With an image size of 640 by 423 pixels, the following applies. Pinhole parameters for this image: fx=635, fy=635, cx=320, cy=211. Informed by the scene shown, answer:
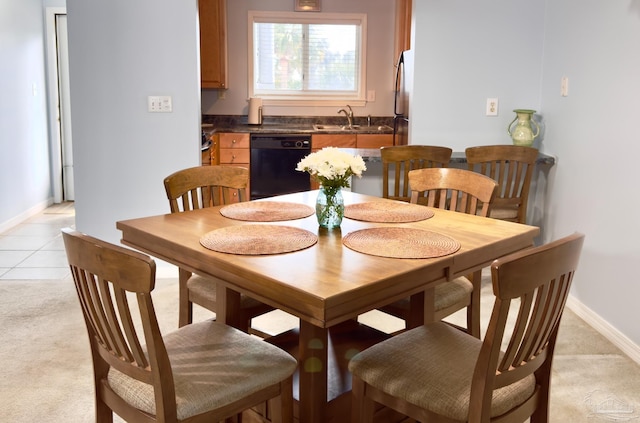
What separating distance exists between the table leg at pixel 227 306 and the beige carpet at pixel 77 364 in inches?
24.1

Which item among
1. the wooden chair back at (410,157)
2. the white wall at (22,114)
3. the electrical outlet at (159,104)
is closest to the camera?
the wooden chair back at (410,157)

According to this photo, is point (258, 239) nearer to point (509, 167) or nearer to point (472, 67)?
point (509, 167)

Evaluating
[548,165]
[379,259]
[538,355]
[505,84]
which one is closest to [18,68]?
[505,84]

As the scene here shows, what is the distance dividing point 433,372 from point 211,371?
0.60m

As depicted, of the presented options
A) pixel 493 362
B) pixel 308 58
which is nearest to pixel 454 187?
pixel 493 362

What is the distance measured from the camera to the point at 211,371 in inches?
67.4

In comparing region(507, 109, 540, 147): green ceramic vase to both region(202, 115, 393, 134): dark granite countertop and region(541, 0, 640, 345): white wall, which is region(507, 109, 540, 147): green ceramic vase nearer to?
region(541, 0, 640, 345): white wall

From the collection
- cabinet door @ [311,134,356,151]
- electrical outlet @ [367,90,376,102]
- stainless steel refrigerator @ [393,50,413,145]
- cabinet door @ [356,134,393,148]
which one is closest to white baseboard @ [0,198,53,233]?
cabinet door @ [311,134,356,151]

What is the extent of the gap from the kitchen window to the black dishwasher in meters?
0.87

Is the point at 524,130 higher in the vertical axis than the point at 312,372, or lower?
higher

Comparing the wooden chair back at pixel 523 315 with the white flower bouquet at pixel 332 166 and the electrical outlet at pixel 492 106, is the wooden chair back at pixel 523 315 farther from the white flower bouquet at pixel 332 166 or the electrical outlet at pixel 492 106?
the electrical outlet at pixel 492 106

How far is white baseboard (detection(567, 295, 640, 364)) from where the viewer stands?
294 centimetres

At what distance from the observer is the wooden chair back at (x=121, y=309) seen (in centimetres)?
143

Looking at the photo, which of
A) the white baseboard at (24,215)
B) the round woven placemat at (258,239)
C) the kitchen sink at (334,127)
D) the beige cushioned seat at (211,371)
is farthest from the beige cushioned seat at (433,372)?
the kitchen sink at (334,127)
